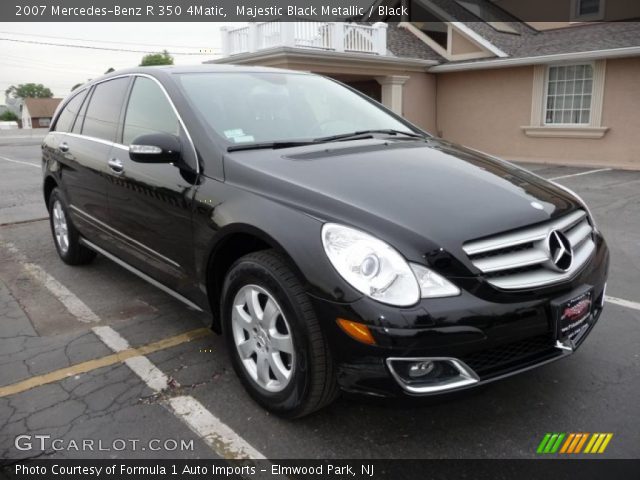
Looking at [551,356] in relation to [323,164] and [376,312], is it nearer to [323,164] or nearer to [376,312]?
[376,312]

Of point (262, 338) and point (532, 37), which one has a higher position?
point (532, 37)

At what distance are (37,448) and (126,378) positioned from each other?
2.16 ft

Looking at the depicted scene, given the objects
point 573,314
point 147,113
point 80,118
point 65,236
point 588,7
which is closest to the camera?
point 573,314

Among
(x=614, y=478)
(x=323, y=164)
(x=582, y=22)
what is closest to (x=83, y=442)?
(x=323, y=164)

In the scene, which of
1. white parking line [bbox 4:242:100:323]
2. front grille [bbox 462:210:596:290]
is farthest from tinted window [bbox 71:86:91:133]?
front grille [bbox 462:210:596:290]

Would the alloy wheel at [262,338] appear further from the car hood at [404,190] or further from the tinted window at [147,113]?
the tinted window at [147,113]

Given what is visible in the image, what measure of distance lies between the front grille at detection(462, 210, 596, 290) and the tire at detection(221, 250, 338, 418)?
2.43ft

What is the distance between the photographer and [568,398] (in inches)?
110

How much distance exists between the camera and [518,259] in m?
2.35

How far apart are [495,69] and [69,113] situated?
12.9m

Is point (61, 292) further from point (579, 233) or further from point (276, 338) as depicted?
point (579, 233)

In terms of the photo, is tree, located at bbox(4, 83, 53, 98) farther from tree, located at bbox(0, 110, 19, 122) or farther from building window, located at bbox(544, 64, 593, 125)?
building window, located at bbox(544, 64, 593, 125)

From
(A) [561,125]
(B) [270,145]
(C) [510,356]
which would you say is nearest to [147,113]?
(B) [270,145]

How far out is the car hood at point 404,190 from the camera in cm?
232
